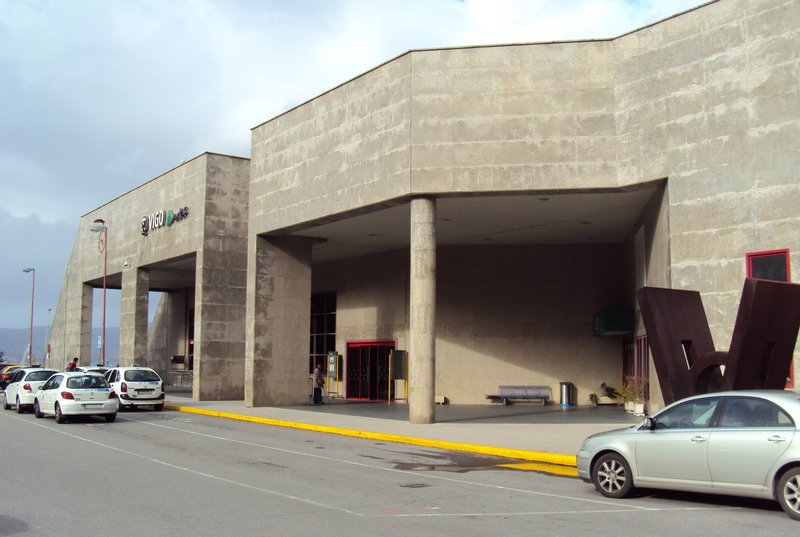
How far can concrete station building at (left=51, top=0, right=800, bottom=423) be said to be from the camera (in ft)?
60.1

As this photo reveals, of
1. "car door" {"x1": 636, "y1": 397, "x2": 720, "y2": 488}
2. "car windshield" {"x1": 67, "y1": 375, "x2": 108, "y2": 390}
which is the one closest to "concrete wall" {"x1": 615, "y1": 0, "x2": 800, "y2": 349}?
"car door" {"x1": 636, "y1": 397, "x2": 720, "y2": 488}

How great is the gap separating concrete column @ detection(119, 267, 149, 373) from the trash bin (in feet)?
73.2

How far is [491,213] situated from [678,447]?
51.9 ft

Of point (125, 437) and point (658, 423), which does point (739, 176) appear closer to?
point (658, 423)

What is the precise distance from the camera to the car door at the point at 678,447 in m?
9.85

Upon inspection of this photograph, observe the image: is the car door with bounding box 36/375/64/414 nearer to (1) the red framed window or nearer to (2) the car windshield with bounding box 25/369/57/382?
(2) the car windshield with bounding box 25/369/57/382

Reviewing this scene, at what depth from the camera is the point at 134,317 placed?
132 ft

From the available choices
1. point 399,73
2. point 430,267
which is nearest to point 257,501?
point 430,267

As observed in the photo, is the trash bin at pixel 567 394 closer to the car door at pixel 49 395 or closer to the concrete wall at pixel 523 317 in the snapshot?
the concrete wall at pixel 523 317

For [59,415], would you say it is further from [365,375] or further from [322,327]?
[322,327]

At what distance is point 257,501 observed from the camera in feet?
33.4

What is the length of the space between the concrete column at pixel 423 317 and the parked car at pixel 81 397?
9.14 meters

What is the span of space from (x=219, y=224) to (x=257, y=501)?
24980 mm

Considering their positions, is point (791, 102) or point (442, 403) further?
point (442, 403)
